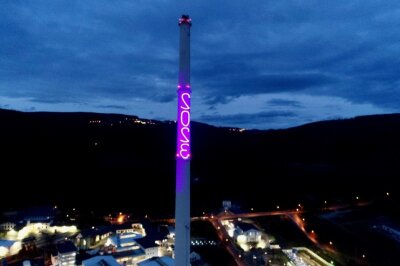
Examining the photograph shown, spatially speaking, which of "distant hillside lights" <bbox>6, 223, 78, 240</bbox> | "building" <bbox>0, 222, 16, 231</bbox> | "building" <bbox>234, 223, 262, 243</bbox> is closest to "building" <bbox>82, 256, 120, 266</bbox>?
"distant hillside lights" <bbox>6, 223, 78, 240</bbox>

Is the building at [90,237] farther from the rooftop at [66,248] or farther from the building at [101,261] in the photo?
the building at [101,261]

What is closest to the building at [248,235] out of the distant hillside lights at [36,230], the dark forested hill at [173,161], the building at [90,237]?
the building at [90,237]

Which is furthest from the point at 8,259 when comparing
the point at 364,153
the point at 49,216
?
the point at 364,153

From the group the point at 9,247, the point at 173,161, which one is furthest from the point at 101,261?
the point at 173,161

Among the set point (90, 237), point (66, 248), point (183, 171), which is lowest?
point (90, 237)

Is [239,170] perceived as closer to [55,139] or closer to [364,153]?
[364,153]

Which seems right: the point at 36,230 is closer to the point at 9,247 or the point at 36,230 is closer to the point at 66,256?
the point at 9,247

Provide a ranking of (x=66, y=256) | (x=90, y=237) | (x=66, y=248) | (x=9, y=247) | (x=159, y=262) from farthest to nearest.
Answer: (x=90, y=237) → (x=9, y=247) → (x=66, y=248) → (x=66, y=256) → (x=159, y=262)

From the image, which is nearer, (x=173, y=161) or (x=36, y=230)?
(x=36, y=230)
